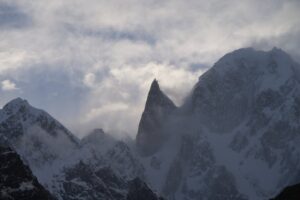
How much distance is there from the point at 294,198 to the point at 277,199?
19.4 feet

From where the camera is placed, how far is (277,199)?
15312cm

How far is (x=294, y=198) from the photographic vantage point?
147625 mm
